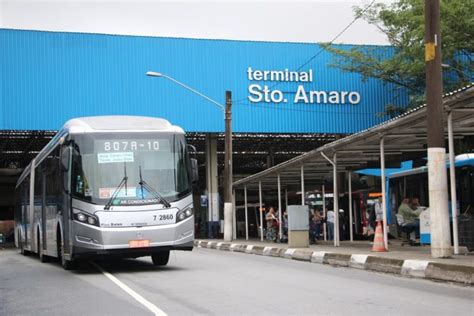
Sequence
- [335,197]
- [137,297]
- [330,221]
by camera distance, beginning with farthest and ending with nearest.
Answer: [330,221], [335,197], [137,297]

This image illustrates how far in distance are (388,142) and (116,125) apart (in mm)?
8381

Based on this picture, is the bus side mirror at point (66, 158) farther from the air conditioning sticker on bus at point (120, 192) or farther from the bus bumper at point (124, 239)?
the bus bumper at point (124, 239)

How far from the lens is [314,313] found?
7.65 m

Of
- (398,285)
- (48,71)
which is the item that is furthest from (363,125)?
(398,285)

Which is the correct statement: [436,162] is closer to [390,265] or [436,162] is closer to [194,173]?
[390,265]

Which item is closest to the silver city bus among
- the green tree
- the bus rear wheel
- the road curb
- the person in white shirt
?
the bus rear wheel

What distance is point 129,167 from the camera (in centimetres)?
1312

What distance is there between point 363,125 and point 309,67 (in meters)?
4.84

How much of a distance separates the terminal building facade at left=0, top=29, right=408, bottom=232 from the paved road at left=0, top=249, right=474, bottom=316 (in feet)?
67.1

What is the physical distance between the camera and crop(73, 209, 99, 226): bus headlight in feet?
41.5

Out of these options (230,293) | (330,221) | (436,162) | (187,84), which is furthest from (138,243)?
(187,84)

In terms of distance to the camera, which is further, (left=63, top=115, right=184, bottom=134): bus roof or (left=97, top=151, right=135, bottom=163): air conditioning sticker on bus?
(left=63, top=115, right=184, bottom=134): bus roof

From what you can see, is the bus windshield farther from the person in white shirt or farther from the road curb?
the person in white shirt

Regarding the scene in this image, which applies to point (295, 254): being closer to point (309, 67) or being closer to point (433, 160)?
point (433, 160)
